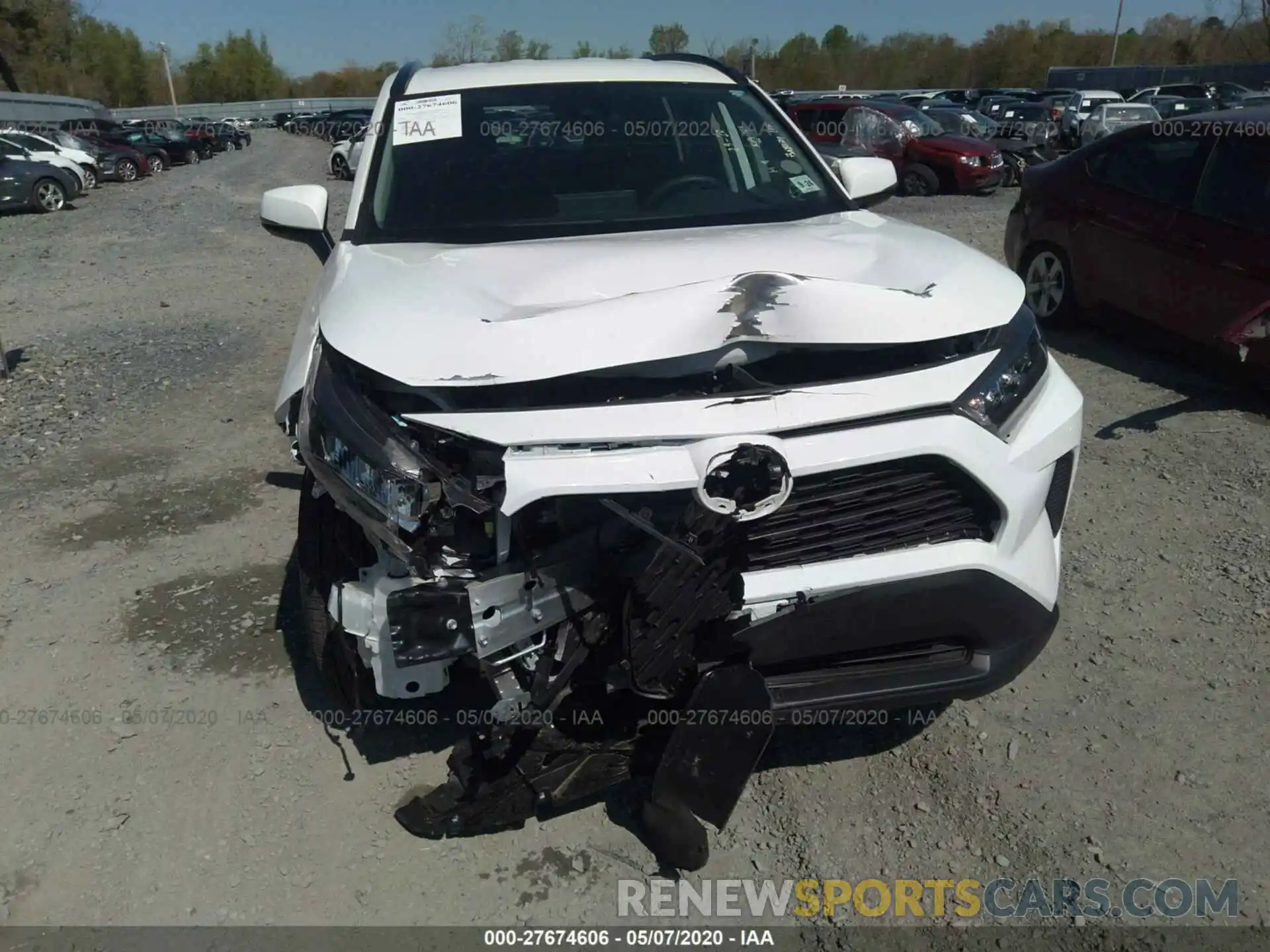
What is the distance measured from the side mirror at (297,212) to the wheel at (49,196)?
741 inches

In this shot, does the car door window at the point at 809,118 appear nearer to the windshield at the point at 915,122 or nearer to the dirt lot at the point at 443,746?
the windshield at the point at 915,122

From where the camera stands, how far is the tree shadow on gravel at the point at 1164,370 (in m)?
5.33

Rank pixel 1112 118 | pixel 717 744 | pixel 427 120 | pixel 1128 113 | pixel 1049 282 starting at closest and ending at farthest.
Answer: pixel 717 744 < pixel 427 120 < pixel 1049 282 < pixel 1112 118 < pixel 1128 113

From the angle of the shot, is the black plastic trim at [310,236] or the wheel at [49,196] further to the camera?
the wheel at [49,196]

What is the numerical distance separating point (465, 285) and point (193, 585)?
2.11m

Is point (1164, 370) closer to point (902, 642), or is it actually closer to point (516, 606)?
point (902, 642)

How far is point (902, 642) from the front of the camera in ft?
7.66

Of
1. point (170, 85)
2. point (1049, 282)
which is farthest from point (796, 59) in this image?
point (1049, 282)

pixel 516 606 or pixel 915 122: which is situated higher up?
pixel 516 606

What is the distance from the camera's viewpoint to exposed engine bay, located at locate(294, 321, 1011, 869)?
6.89 feet

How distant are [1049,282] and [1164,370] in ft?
3.86

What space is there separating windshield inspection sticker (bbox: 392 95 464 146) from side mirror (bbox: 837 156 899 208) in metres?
1.48

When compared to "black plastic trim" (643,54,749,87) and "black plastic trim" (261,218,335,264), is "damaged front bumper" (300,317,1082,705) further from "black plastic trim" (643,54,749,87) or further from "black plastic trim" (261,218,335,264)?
"black plastic trim" (643,54,749,87)

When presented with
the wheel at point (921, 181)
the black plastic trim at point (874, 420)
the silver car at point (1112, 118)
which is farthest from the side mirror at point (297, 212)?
the silver car at point (1112, 118)
